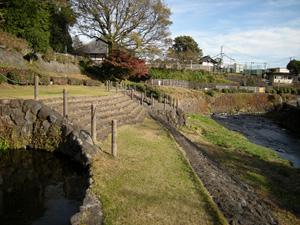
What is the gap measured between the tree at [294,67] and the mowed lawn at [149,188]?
69.0 meters

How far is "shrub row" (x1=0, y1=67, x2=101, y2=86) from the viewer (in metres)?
15.6

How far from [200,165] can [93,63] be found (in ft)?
101

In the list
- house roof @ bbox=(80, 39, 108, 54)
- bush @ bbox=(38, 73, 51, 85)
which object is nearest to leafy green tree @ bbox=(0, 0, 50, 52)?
bush @ bbox=(38, 73, 51, 85)

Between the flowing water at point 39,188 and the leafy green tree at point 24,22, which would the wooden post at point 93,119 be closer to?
the flowing water at point 39,188

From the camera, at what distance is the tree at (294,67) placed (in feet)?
210

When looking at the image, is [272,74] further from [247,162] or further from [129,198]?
[129,198]

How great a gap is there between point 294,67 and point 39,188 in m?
74.6

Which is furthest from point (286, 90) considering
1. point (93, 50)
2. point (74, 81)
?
point (74, 81)

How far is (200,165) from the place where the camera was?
828cm

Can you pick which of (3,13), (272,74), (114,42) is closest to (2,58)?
(3,13)

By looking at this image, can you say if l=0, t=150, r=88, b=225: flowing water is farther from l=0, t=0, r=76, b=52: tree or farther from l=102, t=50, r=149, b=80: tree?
l=102, t=50, r=149, b=80: tree

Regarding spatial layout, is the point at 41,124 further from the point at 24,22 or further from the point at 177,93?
the point at 177,93

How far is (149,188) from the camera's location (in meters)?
6.07

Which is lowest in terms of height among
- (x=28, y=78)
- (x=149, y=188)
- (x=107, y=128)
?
(x=149, y=188)
